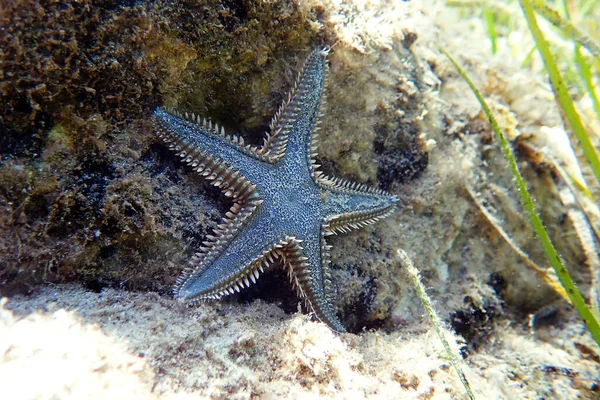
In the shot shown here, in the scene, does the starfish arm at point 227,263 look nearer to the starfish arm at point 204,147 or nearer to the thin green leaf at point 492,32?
the starfish arm at point 204,147

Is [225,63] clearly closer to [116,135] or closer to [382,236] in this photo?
[116,135]

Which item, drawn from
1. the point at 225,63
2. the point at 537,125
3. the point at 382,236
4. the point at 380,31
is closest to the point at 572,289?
the point at 382,236

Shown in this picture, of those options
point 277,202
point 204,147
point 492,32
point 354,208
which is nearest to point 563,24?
point 492,32

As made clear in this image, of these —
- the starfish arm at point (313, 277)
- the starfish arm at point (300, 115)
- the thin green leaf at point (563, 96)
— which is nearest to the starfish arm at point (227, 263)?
the starfish arm at point (313, 277)

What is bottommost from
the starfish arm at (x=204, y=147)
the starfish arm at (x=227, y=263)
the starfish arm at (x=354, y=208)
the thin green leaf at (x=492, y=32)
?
the starfish arm at (x=227, y=263)

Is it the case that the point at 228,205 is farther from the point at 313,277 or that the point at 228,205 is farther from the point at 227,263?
the point at 313,277

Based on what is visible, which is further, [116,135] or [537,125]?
[537,125]
